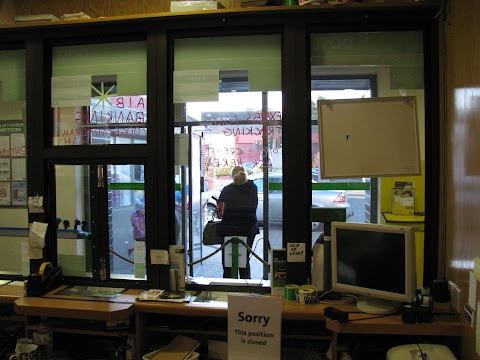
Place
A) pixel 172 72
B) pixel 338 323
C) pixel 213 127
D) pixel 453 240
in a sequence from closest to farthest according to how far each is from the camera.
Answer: pixel 338 323
pixel 453 240
pixel 172 72
pixel 213 127

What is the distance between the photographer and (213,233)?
142 inches

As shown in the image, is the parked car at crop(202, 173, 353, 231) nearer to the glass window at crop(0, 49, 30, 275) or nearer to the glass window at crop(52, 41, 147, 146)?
the glass window at crop(52, 41, 147, 146)

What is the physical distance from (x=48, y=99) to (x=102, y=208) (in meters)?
0.82

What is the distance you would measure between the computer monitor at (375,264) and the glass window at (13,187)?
83.9 inches

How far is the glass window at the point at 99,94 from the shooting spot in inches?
94.2

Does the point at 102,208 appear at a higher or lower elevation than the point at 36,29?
lower

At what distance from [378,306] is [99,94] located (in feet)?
6.92

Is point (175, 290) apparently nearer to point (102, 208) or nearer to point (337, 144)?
point (102, 208)

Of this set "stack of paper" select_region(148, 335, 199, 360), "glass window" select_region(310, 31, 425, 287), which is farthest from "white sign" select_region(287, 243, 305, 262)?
"stack of paper" select_region(148, 335, 199, 360)

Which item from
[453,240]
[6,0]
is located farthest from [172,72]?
[453,240]

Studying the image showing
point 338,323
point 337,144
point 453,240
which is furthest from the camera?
point 337,144

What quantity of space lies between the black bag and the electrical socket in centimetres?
209

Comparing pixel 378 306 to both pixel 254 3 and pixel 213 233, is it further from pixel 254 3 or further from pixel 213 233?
pixel 213 233

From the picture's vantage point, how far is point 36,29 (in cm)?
241
